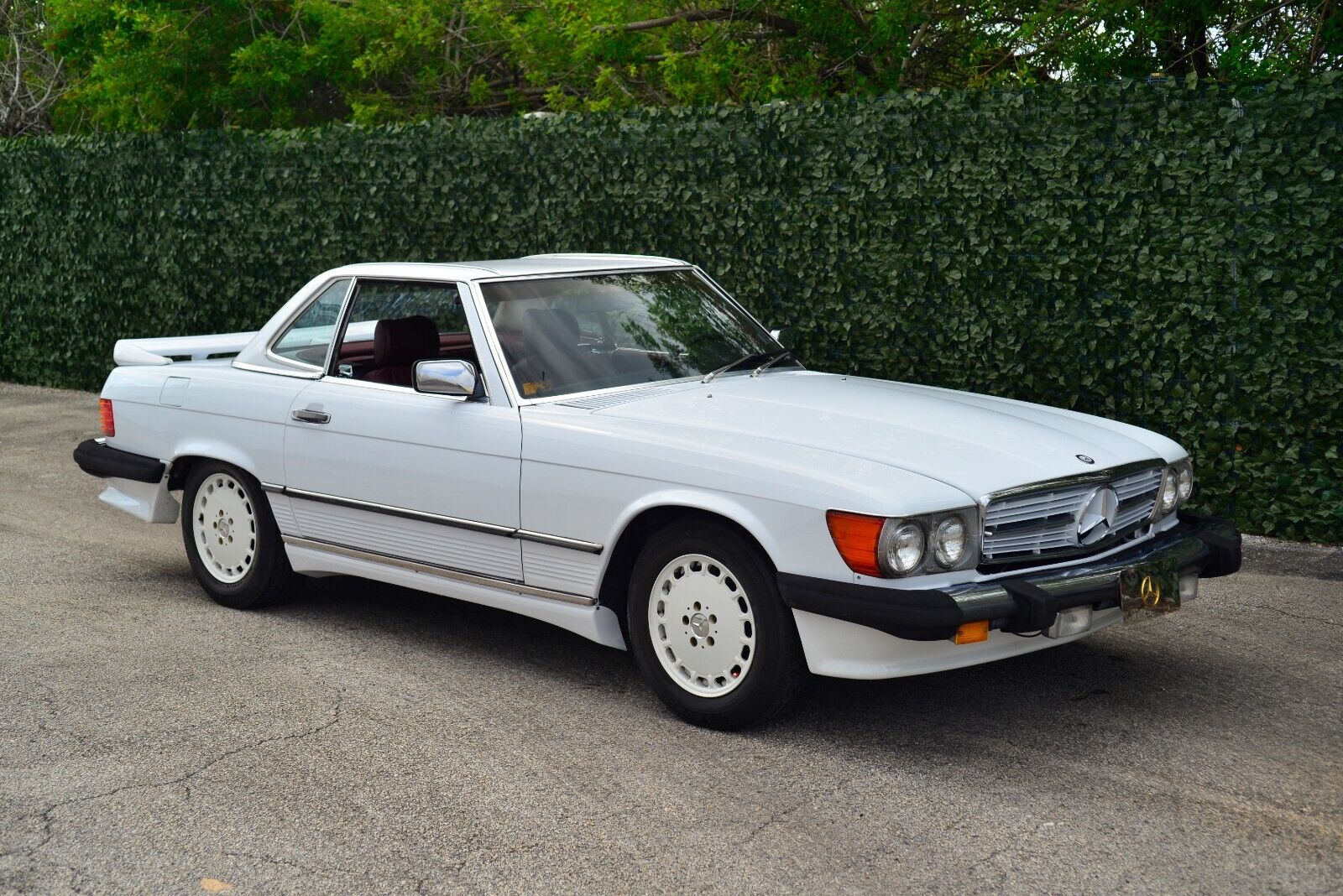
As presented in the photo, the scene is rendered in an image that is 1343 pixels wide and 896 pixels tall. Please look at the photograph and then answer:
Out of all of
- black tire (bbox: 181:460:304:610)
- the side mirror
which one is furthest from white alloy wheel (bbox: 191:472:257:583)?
the side mirror

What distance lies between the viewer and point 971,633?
456 cm

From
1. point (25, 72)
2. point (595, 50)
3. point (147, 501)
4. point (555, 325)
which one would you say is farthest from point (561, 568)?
point (25, 72)

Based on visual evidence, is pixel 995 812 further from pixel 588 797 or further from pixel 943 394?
pixel 943 394

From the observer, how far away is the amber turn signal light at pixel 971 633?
14.9 feet

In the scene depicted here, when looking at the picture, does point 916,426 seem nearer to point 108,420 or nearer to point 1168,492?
point 1168,492

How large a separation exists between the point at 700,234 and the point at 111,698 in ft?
18.1

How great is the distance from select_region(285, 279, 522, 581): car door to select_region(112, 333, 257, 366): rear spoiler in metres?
1.10

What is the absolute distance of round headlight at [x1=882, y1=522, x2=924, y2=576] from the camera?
4527 millimetres

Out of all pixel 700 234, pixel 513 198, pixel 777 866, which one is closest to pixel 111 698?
pixel 777 866

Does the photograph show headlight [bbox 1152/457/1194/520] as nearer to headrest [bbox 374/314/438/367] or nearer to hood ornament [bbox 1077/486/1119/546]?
hood ornament [bbox 1077/486/1119/546]

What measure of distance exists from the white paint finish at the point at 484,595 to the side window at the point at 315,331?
857 mm

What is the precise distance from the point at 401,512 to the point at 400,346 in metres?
0.84

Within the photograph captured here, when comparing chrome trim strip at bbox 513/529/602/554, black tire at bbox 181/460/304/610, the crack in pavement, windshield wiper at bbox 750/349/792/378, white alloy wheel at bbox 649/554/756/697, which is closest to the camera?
the crack in pavement

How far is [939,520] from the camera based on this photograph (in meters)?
4.59
